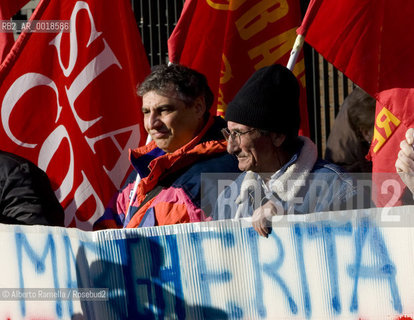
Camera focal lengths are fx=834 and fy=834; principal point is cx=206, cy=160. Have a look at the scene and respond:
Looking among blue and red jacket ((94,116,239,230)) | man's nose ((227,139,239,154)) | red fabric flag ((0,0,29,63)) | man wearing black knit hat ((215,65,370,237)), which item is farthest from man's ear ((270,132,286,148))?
red fabric flag ((0,0,29,63))

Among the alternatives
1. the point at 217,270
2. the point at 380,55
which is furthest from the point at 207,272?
the point at 380,55

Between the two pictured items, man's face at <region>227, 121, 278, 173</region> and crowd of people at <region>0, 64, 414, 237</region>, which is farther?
man's face at <region>227, 121, 278, 173</region>

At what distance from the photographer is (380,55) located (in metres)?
3.66

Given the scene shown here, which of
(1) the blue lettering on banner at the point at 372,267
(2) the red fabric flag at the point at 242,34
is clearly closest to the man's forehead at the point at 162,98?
(2) the red fabric flag at the point at 242,34

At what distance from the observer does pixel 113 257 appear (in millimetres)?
2855

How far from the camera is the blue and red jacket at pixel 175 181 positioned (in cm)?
325

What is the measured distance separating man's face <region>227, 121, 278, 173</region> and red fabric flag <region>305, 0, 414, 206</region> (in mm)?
606

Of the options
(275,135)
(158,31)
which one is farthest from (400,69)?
(158,31)

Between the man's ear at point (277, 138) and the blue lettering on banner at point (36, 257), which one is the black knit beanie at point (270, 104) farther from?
the blue lettering on banner at point (36, 257)

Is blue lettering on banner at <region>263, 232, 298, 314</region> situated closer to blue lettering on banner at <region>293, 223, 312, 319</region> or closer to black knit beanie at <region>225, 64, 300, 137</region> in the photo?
blue lettering on banner at <region>293, 223, 312, 319</region>

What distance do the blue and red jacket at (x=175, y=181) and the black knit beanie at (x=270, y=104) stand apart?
0.36 meters

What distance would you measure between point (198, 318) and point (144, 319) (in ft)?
0.64

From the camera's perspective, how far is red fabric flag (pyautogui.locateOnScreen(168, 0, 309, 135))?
4.56 metres

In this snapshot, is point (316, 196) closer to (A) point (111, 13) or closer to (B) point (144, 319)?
(B) point (144, 319)
